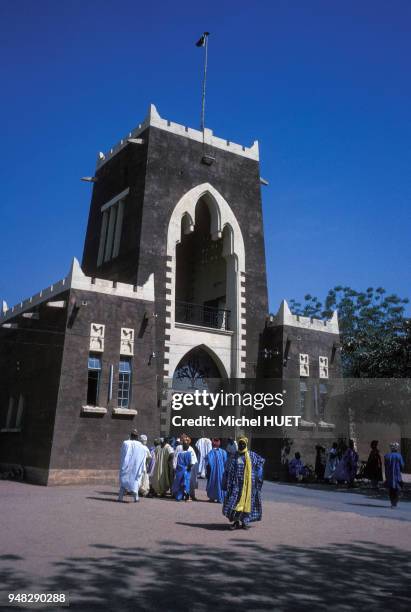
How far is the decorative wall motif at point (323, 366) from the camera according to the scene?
24.8 m

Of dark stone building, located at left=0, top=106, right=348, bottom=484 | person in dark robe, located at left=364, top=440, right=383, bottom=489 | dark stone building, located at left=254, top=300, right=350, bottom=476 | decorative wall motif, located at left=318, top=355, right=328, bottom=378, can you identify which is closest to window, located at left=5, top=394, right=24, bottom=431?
dark stone building, located at left=0, top=106, right=348, bottom=484

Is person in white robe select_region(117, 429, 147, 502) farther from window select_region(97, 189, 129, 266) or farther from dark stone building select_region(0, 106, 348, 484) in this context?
window select_region(97, 189, 129, 266)

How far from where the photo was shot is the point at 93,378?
19594mm

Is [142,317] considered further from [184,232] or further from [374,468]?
[374,468]

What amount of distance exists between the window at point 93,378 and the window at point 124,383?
782 mm

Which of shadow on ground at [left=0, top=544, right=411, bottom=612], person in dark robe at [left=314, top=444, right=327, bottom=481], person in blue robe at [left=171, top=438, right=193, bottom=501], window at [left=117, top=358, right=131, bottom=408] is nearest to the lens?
shadow on ground at [left=0, top=544, right=411, bottom=612]

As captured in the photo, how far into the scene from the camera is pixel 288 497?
1638 cm

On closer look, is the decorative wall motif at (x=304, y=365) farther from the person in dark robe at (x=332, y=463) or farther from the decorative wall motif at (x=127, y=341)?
the decorative wall motif at (x=127, y=341)

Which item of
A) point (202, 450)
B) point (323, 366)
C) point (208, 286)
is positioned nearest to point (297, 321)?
point (323, 366)

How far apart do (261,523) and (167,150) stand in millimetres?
17124

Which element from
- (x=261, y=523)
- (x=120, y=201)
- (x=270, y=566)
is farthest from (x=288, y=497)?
(x=120, y=201)

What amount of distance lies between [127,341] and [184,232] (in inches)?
264

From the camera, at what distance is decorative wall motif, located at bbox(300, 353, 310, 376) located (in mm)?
24163

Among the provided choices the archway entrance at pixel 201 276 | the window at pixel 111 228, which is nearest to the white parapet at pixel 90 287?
the window at pixel 111 228
